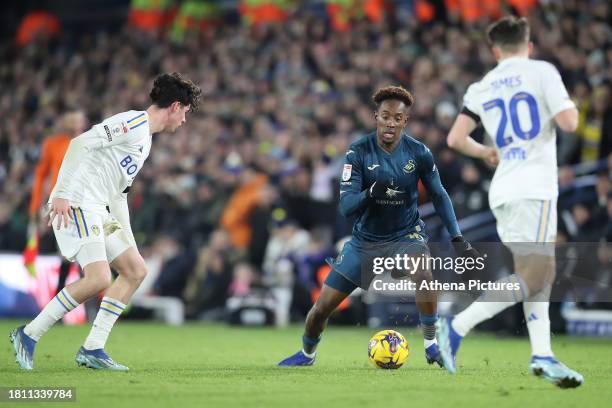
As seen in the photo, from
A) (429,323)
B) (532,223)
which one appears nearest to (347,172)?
(429,323)

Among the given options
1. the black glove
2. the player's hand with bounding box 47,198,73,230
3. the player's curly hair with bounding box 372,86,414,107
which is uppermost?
the player's curly hair with bounding box 372,86,414,107

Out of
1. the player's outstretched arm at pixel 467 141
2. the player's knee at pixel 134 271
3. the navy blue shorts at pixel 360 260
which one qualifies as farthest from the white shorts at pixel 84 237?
the player's outstretched arm at pixel 467 141

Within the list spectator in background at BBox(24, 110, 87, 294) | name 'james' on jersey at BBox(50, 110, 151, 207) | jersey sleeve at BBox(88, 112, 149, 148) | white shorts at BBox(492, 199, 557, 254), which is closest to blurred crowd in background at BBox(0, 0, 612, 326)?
spectator in background at BBox(24, 110, 87, 294)

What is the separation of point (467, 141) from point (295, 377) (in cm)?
224

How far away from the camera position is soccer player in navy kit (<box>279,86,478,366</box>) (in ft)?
27.1

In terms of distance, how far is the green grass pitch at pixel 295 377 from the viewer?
247 inches

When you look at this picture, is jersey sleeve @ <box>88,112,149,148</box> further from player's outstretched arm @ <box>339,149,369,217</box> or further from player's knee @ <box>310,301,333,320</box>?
player's knee @ <box>310,301,333,320</box>

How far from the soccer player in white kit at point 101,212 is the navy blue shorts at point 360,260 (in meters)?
1.62

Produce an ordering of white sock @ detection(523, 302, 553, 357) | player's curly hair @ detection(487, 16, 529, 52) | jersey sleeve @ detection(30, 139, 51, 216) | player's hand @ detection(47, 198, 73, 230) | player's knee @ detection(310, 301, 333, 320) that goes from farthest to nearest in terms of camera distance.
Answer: jersey sleeve @ detection(30, 139, 51, 216)
player's knee @ detection(310, 301, 333, 320)
player's hand @ detection(47, 198, 73, 230)
player's curly hair @ detection(487, 16, 529, 52)
white sock @ detection(523, 302, 553, 357)

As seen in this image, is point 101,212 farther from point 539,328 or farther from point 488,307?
point 539,328

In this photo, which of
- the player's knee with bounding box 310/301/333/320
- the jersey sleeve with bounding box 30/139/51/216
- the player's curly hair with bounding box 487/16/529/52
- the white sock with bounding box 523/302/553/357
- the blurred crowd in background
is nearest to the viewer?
the white sock with bounding box 523/302/553/357

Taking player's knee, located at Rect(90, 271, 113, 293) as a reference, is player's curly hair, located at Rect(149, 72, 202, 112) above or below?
above

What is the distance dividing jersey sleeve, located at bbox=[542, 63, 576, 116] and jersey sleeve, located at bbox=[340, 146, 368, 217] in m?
1.69

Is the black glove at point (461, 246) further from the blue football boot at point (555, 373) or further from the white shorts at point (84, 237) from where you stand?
the white shorts at point (84, 237)
